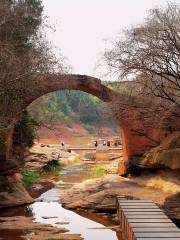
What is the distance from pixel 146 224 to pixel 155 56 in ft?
20.8

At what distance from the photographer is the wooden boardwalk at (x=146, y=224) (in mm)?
8284

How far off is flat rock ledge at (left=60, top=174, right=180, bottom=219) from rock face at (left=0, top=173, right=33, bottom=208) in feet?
4.80

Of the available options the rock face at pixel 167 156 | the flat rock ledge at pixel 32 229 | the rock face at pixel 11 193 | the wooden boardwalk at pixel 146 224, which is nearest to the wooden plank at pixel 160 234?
the wooden boardwalk at pixel 146 224

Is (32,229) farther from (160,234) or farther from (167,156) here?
(167,156)

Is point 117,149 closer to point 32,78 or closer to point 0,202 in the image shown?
point 0,202

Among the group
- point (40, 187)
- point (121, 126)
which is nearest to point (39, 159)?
point (40, 187)

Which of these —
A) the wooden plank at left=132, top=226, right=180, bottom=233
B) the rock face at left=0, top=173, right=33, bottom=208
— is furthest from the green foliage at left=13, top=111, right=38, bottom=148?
the wooden plank at left=132, top=226, right=180, bottom=233

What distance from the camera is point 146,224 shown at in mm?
Result: 9367

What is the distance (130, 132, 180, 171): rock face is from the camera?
50.5 feet

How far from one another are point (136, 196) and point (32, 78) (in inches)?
213

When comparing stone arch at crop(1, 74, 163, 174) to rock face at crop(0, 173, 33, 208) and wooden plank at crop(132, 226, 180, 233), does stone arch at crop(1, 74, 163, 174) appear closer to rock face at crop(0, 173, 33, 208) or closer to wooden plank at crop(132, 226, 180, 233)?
rock face at crop(0, 173, 33, 208)

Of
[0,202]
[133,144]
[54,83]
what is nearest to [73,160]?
[133,144]

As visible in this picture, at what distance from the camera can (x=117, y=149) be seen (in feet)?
133

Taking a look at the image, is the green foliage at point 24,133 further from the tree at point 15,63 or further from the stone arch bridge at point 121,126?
the tree at point 15,63
